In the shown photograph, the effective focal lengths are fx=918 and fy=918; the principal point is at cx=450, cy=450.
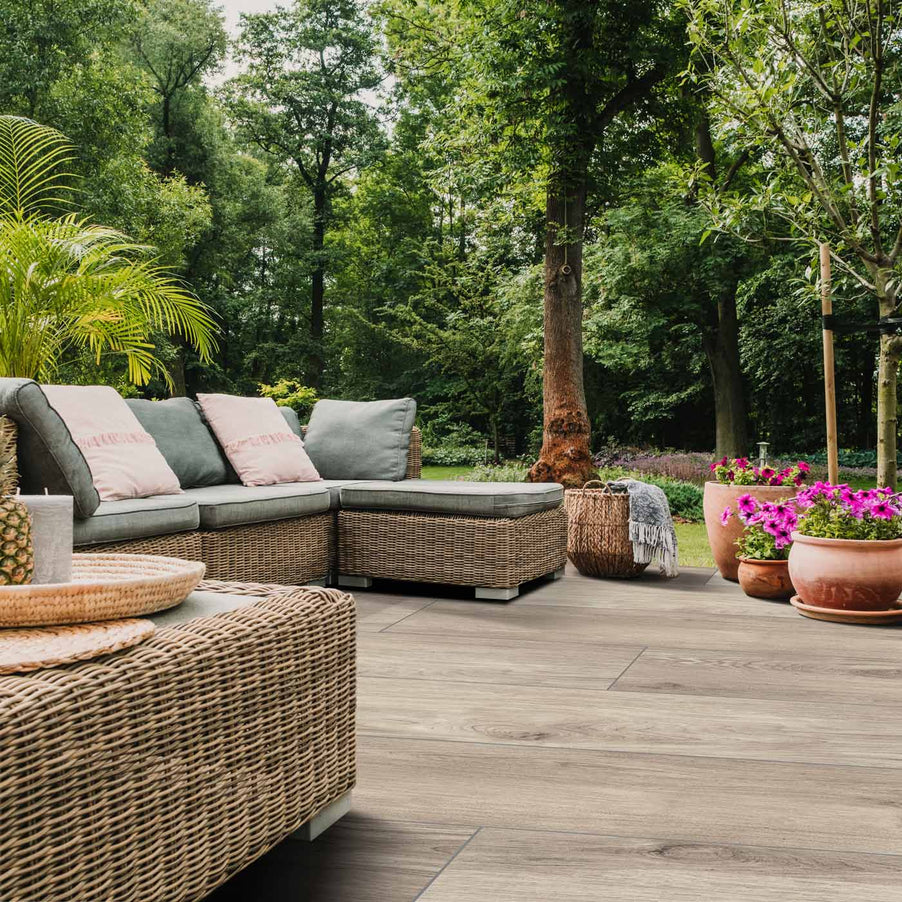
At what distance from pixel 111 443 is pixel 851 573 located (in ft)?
8.87

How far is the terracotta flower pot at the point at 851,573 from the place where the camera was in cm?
324

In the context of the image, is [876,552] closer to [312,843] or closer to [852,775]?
[852,775]

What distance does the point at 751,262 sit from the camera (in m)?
8.70

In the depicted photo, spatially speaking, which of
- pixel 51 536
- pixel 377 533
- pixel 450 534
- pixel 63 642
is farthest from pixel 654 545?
pixel 63 642

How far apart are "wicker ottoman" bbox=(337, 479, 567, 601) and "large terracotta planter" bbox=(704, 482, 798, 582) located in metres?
0.68

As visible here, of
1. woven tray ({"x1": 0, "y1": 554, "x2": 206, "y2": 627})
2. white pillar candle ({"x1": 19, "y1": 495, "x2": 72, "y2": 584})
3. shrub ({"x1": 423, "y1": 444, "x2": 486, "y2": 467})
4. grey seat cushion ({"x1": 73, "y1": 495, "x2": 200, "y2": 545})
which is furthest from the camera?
shrub ({"x1": 423, "y1": 444, "x2": 486, "y2": 467})

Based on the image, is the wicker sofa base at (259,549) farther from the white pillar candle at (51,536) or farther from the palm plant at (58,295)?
the white pillar candle at (51,536)

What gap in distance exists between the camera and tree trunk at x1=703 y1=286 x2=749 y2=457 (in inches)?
374

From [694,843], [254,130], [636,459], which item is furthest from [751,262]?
[254,130]

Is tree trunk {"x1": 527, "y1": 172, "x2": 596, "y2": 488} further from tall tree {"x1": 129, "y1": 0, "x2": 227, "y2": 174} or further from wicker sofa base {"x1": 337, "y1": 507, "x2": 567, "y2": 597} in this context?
tall tree {"x1": 129, "y1": 0, "x2": 227, "y2": 174}

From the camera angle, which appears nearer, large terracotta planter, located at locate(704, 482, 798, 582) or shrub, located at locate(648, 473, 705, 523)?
large terracotta planter, located at locate(704, 482, 798, 582)

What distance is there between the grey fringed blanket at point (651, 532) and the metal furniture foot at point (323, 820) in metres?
2.67

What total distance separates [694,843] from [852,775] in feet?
1.67

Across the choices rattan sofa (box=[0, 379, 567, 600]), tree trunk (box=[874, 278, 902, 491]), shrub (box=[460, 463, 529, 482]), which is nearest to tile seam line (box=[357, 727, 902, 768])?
rattan sofa (box=[0, 379, 567, 600])
